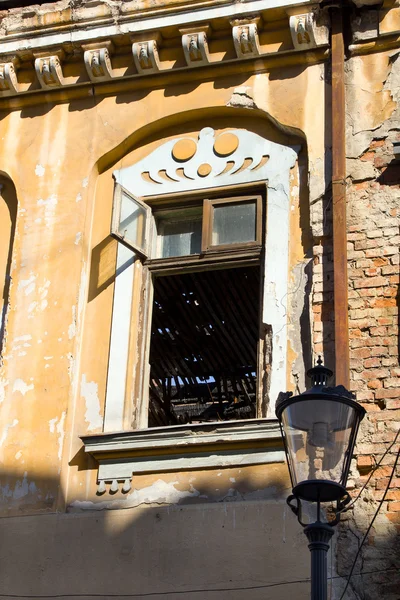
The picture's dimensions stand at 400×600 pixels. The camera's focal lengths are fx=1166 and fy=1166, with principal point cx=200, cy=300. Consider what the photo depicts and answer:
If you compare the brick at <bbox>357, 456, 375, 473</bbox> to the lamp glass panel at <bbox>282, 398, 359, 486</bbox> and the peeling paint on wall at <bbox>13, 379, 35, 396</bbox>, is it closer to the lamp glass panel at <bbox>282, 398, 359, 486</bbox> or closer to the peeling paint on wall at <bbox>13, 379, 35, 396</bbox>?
the lamp glass panel at <bbox>282, 398, 359, 486</bbox>

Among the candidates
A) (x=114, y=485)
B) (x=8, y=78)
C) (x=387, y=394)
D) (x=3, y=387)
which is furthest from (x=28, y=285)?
(x=387, y=394)

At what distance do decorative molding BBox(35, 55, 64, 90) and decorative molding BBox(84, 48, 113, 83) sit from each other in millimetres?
254

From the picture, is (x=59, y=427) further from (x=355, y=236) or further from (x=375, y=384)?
(x=355, y=236)

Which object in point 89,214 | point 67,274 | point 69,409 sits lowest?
point 69,409

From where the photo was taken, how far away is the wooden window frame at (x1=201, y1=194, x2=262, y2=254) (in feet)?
28.0

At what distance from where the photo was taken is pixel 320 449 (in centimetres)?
548

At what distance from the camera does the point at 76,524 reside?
7.56 meters

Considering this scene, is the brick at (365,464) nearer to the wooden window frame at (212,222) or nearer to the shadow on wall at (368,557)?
the shadow on wall at (368,557)

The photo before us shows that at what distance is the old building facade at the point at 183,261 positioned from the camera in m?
7.28

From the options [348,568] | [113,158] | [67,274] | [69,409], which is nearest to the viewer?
[348,568]

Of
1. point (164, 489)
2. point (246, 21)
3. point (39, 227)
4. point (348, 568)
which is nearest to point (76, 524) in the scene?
point (164, 489)

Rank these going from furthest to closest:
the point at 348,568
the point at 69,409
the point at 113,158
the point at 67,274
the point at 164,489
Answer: the point at 113,158
the point at 67,274
the point at 69,409
the point at 164,489
the point at 348,568

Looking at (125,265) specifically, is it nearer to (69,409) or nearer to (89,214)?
(89,214)

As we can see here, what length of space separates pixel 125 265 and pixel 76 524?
2039 millimetres
